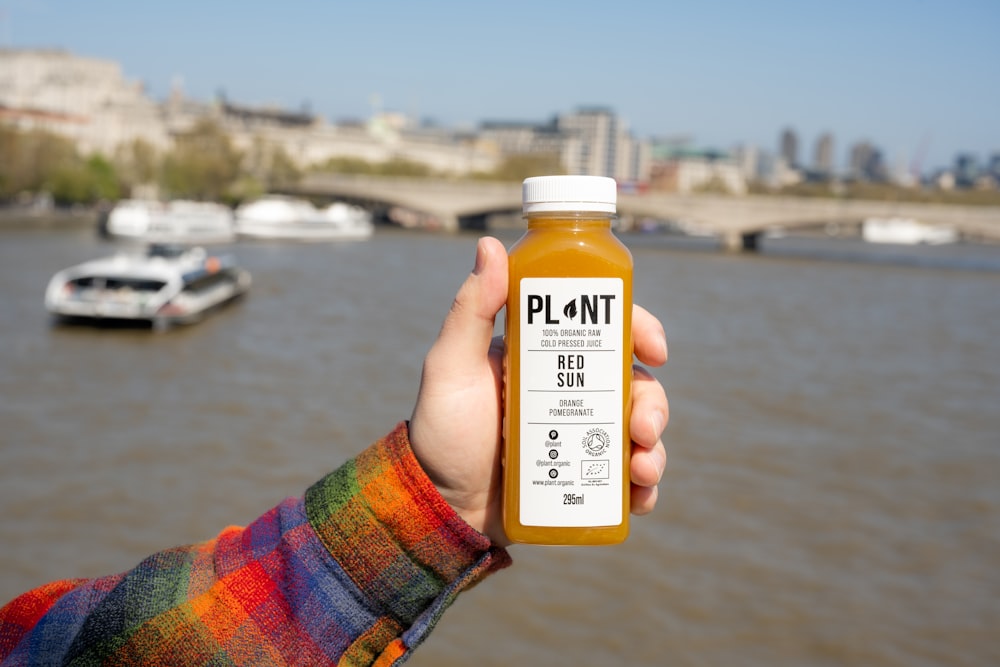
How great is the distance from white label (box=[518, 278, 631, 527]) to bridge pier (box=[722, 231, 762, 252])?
1556 inches

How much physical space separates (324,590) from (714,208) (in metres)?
40.6

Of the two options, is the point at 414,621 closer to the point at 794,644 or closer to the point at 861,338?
the point at 794,644

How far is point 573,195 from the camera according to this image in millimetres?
1333

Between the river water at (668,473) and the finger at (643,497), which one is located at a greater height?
the finger at (643,497)

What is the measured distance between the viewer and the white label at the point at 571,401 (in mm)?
1295

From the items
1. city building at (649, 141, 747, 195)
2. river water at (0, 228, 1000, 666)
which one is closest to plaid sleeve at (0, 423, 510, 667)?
river water at (0, 228, 1000, 666)

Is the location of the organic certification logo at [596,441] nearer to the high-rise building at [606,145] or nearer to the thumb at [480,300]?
the thumb at [480,300]

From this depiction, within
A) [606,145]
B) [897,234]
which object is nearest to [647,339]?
[897,234]

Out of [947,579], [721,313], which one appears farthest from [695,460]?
[721,313]

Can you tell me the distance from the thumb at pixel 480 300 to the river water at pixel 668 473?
3.98 m

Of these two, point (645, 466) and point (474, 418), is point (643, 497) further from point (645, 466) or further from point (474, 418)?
point (474, 418)

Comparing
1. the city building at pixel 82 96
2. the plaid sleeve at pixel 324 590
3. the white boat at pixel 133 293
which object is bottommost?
the white boat at pixel 133 293

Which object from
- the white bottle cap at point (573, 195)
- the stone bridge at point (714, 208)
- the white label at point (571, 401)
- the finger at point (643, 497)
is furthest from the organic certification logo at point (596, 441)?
the stone bridge at point (714, 208)

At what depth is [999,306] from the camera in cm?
2284
